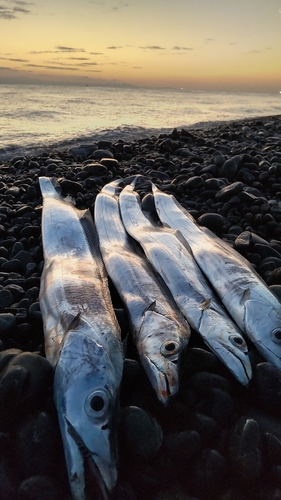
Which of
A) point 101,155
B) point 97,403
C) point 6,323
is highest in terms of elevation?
point 101,155

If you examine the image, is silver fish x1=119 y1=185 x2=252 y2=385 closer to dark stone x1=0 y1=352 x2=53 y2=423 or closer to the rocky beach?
the rocky beach

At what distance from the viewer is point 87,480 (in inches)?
86.7

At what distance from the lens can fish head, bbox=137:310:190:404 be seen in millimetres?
2723

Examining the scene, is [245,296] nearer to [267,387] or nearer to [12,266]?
[267,387]

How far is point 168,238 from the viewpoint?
4965mm

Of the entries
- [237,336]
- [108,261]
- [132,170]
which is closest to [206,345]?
[237,336]

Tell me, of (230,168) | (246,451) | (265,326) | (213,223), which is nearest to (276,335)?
(265,326)

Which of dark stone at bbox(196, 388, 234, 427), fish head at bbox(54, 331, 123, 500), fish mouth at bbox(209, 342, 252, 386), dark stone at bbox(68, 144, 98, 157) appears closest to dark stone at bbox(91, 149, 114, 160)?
dark stone at bbox(68, 144, 98, 157)

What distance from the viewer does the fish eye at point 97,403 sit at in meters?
2.38

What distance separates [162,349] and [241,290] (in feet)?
4.13

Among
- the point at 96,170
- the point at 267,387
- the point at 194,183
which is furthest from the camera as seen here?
the point at 96,170

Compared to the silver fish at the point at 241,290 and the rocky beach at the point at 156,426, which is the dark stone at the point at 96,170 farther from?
the rocky beach at the point at 156,426

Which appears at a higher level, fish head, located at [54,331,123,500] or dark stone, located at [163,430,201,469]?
fish head, located at [54,331,123,500]

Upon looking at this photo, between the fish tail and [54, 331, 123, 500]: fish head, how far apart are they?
4.06 m
